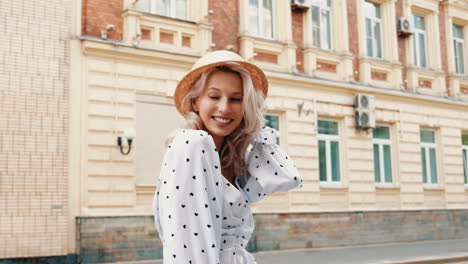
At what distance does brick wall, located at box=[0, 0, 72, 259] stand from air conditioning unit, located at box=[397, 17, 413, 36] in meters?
11.0

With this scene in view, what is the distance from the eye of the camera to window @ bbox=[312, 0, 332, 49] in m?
16.7

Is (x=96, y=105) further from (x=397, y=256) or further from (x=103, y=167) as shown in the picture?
(x=397, y=256)

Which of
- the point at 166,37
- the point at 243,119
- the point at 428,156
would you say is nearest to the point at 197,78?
the point at 243,119

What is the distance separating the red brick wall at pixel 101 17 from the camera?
1223 cm

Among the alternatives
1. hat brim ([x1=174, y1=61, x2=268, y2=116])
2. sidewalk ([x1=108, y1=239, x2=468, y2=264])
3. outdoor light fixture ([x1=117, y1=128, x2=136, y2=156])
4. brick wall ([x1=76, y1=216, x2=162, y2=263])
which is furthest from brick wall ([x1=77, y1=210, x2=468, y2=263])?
hat brim ([x1=174, y1=61, x2=268, y2=116])

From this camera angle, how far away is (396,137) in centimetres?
1769

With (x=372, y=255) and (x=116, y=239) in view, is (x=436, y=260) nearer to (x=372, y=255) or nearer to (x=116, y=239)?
(x=372, y=255)

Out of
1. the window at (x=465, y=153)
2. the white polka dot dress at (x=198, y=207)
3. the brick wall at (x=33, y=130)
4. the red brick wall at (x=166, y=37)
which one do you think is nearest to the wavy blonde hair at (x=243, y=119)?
the white polka dot dress at (x=198, y=207)

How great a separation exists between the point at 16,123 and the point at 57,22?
2.34m

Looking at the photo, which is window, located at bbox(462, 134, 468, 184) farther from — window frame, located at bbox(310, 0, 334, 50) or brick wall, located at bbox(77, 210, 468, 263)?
window frame, located at bbox(310, 0, 334, 50)

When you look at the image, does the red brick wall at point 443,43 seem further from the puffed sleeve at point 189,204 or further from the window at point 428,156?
the puffed sleeve at point 189,204

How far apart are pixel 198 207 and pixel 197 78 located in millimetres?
534

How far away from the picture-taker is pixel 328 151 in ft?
53.1

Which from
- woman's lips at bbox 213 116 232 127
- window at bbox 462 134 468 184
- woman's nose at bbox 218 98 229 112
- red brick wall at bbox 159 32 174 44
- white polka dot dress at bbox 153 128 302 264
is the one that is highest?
red brick wall at bbox 159 32 174 44
